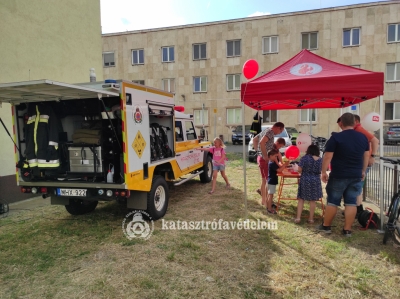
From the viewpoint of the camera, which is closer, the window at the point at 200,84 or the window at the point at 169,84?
the window at the point at 200,84

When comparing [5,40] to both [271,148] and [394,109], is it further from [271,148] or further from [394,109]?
[394,109]

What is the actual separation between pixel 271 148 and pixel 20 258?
14.6ft

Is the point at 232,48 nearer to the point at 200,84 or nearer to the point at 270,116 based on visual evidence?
the point at 200,84

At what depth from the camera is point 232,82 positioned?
23.6 metres

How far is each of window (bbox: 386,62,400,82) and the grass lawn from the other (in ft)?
69.7

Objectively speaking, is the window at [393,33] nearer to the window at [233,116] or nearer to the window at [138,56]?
the window at [233,116]

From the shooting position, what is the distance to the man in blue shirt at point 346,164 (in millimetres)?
3885

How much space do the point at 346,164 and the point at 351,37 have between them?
21.7 meters

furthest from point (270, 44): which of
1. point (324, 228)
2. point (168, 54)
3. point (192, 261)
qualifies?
point (192, 261)

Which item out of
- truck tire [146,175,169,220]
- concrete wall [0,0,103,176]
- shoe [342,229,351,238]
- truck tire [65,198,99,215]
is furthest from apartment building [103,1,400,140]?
shoe [342,229,351,238]

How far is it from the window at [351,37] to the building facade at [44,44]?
1989 centimetres

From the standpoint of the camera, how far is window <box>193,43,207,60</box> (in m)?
23.9

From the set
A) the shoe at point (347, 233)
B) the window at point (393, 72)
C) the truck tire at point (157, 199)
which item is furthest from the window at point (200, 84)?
the shoe at point (347, 233)

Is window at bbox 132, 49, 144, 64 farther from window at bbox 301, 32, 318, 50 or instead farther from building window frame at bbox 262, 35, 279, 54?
window at bbox 301, 32, 318, 50
